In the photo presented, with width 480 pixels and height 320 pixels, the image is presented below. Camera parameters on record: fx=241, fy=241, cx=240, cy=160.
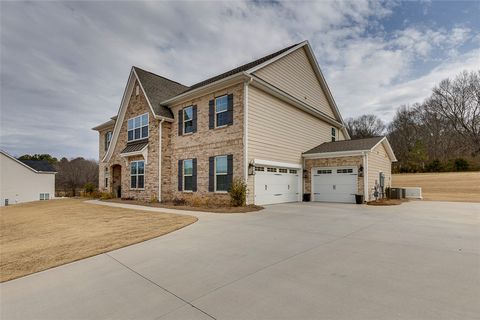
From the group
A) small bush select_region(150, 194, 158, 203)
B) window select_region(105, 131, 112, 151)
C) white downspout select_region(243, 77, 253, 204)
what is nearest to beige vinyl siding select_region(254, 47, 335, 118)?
white downspout select_region(243, 77, 253, 204)

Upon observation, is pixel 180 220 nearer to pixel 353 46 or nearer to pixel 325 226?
pixel 325 226

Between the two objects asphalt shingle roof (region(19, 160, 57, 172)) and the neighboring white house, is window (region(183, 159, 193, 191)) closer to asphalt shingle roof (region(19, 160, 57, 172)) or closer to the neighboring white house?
the neighboring white house

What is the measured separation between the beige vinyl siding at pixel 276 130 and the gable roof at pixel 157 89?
21.8 feet

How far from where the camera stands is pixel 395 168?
3409 centimetres

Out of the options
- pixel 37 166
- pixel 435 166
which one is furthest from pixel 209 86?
pixel 37 166

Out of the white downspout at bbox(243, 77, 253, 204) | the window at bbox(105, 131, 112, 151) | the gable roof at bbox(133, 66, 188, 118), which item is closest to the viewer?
the white downspout at bbox(243, 77, 253, 204)

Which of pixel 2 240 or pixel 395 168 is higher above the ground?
pixel 395 168

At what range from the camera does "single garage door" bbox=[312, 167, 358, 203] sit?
1452cm

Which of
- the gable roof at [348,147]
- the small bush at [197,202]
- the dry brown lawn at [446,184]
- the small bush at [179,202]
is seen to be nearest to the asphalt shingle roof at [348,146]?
the gable roof at [348,147]

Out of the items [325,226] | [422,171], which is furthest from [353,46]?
[422,171]

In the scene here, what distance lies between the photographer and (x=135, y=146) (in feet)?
57.4

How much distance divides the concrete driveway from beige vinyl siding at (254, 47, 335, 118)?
1032 cm

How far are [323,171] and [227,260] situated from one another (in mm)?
12599

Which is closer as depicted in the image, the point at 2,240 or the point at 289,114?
the point at 2,240
